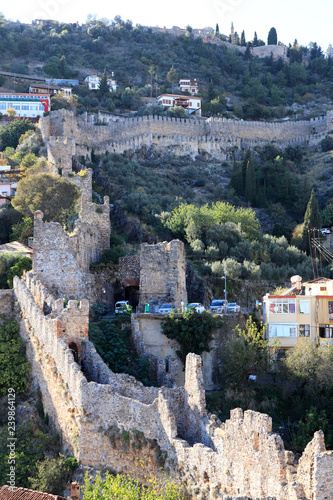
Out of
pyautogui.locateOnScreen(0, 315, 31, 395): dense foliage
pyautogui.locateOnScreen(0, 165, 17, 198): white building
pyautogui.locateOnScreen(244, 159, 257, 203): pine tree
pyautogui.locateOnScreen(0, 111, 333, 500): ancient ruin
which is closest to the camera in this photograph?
pyautogui.locateOnScreen(0, 111, 333, 500): ancient ruin

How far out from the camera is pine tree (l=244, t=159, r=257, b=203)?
6612 cm

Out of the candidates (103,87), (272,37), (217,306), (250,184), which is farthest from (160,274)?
(272,37)

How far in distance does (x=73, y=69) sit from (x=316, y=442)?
9596 centimetres

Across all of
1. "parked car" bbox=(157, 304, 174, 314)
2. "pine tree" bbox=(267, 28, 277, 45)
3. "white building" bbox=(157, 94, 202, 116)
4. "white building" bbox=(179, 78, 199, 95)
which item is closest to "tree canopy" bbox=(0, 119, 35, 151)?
"white building" bbox=(157, 94, 202, 116)

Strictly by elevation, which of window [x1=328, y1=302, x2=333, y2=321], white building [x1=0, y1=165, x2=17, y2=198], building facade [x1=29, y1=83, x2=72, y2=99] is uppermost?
building facade [x1=29, y1=83, x2=72, y2=99]

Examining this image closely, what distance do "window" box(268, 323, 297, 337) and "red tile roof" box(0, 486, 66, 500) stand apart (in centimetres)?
1602

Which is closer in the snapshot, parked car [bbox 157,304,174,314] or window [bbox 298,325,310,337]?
parked car [bbox 157,304,174,314]

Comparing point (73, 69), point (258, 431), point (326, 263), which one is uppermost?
point (73, 69)

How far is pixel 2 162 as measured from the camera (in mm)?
59156

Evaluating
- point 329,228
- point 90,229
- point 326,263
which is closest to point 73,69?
point 329,228

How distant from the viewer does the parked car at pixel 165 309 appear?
3542cm

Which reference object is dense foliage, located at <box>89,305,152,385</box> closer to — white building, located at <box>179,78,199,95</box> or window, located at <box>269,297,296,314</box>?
window, located at <box>269,297,296,314</box>

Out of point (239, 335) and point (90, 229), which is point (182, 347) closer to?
point (239, 335)

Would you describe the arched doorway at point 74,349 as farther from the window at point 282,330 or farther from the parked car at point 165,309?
the window at point 282,330
